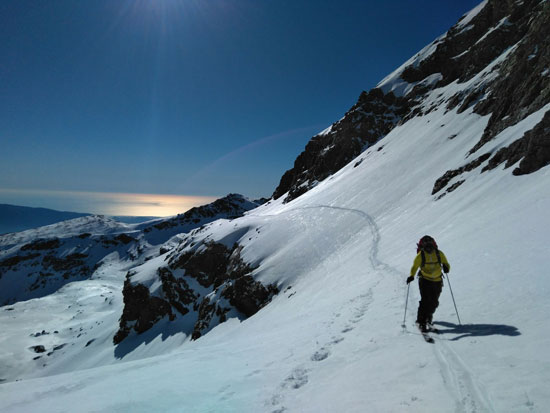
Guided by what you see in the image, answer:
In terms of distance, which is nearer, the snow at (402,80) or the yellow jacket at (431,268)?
the yellow jacket at (431,268)

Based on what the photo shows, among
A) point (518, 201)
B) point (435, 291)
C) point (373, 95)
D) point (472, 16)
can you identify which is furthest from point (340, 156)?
point (435, 291)

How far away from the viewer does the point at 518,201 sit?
12.5 m

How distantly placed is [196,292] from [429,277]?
47162 mm

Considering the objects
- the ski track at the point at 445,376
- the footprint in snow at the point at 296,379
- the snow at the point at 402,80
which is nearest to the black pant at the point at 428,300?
the ski track at the point at 445,376

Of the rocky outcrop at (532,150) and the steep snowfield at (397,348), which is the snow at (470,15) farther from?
the rocky outcrop at (532,150)

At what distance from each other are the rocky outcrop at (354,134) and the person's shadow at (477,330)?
70237 mm

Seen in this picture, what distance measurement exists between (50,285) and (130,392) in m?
252

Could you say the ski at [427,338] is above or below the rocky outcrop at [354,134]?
below

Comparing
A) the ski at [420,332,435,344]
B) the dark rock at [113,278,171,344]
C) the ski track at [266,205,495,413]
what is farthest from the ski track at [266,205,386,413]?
the dark rock at [113,278,171,344]

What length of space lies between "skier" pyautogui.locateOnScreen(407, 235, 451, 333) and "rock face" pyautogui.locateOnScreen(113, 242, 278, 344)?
23329mm

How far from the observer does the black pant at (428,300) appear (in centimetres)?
698

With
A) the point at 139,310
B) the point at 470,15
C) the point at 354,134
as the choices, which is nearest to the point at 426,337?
the point at 139,310

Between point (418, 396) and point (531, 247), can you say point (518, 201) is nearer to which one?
point (531, 247)

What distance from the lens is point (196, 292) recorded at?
48406 mm
